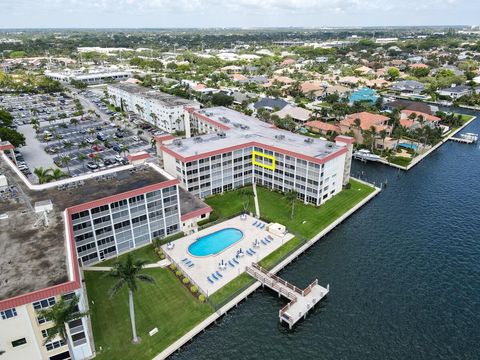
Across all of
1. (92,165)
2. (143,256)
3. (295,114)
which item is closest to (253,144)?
(143,256)

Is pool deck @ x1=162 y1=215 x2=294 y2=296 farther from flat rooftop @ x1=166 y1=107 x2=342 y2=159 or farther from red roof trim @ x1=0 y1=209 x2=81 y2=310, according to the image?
red roof trim @ x1=0 y1=209 x2=81 y2=310

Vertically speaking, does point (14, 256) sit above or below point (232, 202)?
above

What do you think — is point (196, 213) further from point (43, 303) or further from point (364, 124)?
point (364, 124)

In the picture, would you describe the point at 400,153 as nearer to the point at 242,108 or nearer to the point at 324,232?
the point at 324,232

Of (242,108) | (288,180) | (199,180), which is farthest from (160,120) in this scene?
(288,180)

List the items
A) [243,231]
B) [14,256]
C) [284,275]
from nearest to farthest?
[14,256] < [284,275] < [243,231]

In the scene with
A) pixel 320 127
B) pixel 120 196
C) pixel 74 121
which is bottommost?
pixel 320 127

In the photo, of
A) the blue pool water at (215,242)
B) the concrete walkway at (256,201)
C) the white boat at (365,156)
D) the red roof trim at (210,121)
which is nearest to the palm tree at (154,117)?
the red roof trim at (210,121)

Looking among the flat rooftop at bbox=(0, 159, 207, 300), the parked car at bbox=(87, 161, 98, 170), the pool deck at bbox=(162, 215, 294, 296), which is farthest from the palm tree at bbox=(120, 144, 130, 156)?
the pool deck at bbox=(162, 215, 294, 296)
